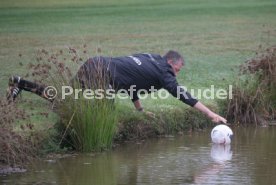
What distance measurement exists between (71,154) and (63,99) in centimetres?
87

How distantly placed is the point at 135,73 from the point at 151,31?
19629 millimetres

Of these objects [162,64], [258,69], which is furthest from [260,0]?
[162,64]

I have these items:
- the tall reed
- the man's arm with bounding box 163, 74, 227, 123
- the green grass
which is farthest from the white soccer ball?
the tall reed

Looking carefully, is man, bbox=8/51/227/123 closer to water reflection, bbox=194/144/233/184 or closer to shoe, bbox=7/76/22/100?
shoe, bbox=7/76/22/100

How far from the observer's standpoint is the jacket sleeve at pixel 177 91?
13.8 metres

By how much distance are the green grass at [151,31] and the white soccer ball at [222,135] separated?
1.38 m

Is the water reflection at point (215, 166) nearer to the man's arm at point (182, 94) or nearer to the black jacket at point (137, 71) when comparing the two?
the man's arm at point (182, 94)

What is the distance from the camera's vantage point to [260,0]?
49.1 metres

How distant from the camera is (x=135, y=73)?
1452 centimetres

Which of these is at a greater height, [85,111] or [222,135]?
[85,111]

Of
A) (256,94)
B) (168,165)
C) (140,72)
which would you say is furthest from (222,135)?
(256,94)

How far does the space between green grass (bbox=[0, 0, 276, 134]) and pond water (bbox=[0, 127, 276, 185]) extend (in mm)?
1155

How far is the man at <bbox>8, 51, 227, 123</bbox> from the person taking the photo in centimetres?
1392

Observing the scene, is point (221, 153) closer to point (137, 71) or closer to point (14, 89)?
point (137, 71)
